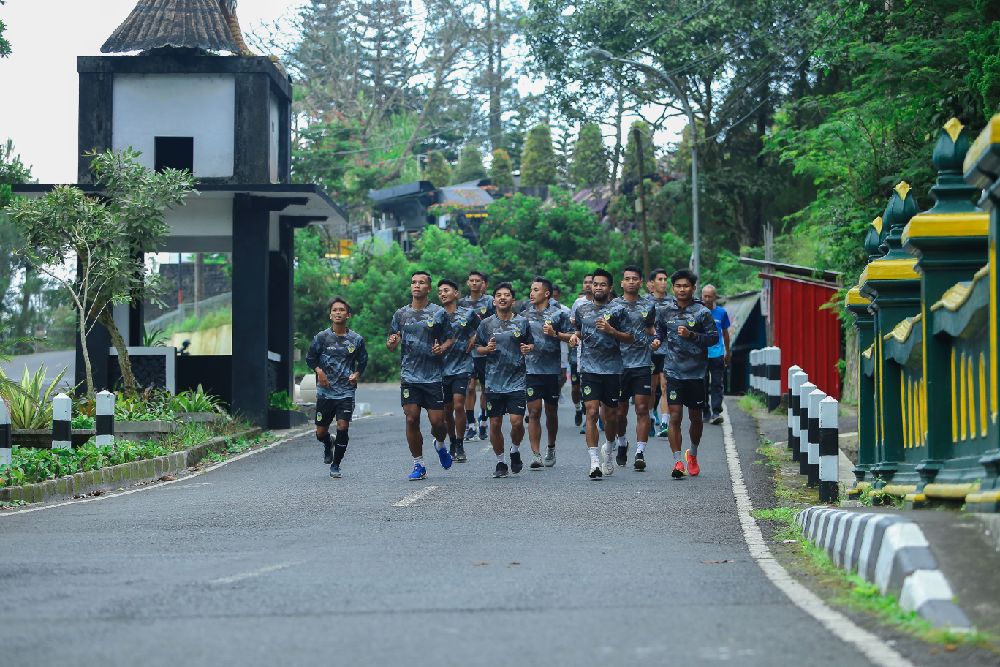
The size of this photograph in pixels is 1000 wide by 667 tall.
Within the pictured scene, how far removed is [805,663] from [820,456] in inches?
287

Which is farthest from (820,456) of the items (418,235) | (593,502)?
(418,235)

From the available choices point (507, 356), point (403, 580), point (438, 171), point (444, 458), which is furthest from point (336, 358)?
point (438, 171)

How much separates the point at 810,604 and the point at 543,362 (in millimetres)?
9533

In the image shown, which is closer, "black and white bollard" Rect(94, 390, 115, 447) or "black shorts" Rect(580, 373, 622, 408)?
"black shorts" Rect(580, 373, 622, 408)

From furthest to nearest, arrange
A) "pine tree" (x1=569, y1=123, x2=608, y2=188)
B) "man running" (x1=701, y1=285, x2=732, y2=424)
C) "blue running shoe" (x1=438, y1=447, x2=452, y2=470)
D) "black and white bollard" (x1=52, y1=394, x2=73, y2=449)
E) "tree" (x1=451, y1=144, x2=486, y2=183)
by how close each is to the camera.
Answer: "tree" (x1=451, y1=144, x2=486, y2=183), "pine tree" (x1=569, y1=123, x2=608, y2=188), "man running" (x1=701, y1=285, x2=732, y2=424), "black and white bollard" (x1=52, y1=394, x2=73, y2=449), "blue running shoe" (x1=438, y1=447, x2=452, y2=470)

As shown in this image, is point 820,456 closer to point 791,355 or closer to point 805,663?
point 805,663

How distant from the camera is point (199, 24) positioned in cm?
2539

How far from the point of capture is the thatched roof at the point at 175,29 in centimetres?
2516

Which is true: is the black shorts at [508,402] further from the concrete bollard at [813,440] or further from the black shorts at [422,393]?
the concrete bollard at [813,440]

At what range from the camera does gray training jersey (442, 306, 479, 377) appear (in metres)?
17.6

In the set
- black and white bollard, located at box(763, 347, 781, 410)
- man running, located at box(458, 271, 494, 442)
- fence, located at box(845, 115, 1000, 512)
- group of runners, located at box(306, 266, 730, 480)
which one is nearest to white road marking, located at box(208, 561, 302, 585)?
fence, located at box(845, 115, 1000, 512)

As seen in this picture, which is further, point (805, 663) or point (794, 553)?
point (794, 553)

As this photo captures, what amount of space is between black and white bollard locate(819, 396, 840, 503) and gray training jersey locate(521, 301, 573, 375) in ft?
14.2

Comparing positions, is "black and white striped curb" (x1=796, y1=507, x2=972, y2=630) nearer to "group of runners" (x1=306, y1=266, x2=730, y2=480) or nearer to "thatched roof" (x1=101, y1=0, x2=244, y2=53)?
"group of runners" (x1=306, y1=266, x2=730, y2=480)
